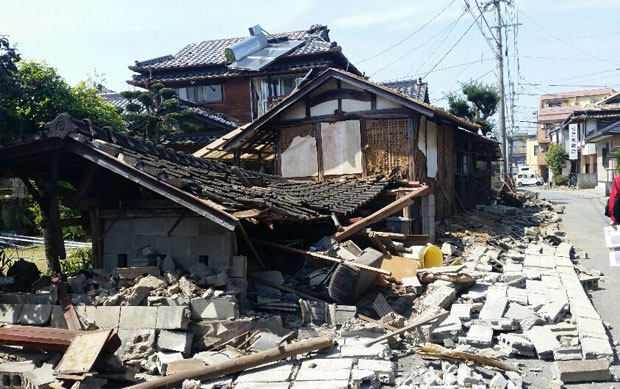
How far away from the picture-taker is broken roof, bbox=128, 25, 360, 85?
2378cm

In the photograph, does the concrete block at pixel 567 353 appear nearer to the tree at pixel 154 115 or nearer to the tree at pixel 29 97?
the tree at pixel 29 97

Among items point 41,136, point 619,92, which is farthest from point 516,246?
point 619,92

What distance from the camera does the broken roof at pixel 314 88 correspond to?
→ 14.8 metres

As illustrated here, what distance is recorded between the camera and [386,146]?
51.9ft

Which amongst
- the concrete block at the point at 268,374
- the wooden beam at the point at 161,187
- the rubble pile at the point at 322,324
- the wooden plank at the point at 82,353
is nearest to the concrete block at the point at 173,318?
the rubble pile at the point at 322,324

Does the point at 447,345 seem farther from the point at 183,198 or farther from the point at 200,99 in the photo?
the point at 200,99

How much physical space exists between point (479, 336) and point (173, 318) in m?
4.50

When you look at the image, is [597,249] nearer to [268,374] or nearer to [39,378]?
[268,374]

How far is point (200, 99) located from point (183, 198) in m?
19.7

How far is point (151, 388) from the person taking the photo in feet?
19.3

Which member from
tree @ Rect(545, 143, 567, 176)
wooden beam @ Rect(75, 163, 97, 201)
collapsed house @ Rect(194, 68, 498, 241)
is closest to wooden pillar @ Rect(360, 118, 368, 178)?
collapsed house @ Rect(194, 68, 498, 241)

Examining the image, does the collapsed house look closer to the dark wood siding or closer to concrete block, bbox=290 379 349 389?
the dark wood siding

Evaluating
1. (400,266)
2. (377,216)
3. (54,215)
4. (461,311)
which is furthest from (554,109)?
(54,215)

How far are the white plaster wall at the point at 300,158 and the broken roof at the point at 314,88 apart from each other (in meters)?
1.20
